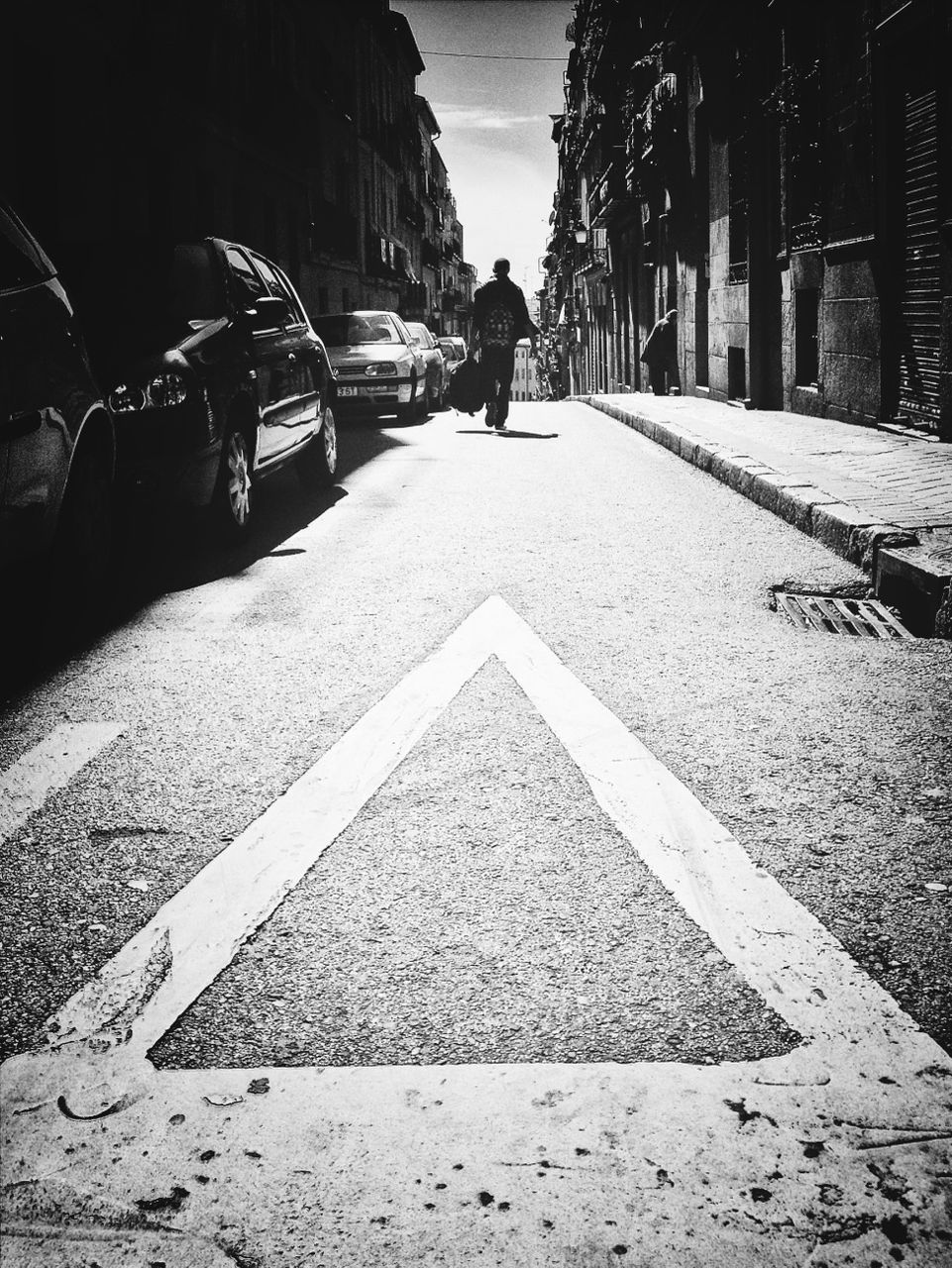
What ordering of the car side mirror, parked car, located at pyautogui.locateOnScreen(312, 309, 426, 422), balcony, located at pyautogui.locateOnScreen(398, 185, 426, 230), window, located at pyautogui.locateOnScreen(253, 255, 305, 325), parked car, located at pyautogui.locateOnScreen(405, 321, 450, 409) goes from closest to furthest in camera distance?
Result: the car side mirror, window, located at pyautogui.locateOnScreen(253, 255, 305, 325), parked car, located at pyautogui.locateOnScreen(312, 309, 426, 422), parked car, located at pyautogui.locateOnScreen(405, 321, 450, 409), balcony, located at pyautogui.locateOnScreen(398, 185, 426, 230)

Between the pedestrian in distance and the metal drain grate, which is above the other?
the pedestrian in distance

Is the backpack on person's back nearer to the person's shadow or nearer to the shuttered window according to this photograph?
the person's shadow

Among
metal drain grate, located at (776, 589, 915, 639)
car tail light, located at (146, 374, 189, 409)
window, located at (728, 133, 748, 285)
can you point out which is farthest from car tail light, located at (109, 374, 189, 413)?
window, located at (728, 133, 748, 285)

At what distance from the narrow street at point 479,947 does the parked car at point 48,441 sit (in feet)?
1.78

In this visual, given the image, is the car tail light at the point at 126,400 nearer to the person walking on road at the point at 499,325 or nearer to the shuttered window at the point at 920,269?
the shuttered window at the point at 920,269

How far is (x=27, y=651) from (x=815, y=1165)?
3956mm

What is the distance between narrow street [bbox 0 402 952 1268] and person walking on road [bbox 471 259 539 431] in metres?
10.5

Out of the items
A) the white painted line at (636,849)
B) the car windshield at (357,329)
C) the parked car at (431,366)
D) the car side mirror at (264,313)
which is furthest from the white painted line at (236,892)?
the parked car at (431,366)

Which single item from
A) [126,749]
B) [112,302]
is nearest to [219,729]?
[126,749]

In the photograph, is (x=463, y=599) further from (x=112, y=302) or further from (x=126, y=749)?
(x=112, y=302)

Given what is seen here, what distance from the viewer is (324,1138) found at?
1.95 m

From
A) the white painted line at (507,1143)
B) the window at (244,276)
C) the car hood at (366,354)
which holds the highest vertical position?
the car hood at (366,354)

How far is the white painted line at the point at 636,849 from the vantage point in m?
2.29

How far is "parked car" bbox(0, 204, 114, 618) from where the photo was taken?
459 centimetres
